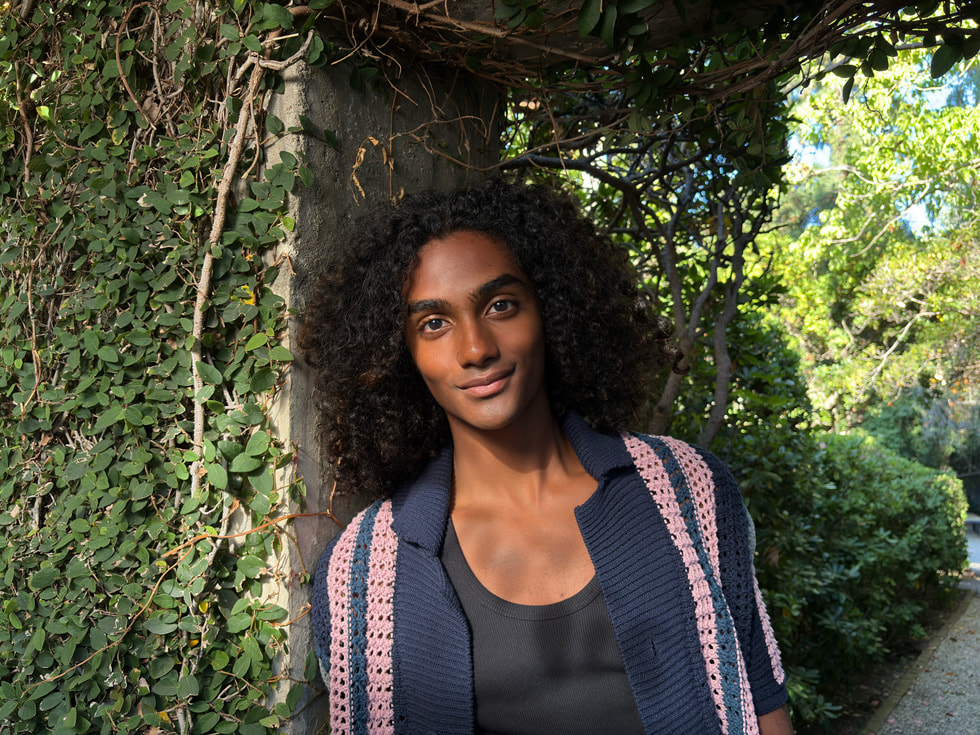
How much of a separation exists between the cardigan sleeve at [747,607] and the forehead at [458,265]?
691 mm

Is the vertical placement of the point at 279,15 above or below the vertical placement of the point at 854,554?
above

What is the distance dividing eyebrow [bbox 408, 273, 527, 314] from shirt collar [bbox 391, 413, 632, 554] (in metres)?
0.40

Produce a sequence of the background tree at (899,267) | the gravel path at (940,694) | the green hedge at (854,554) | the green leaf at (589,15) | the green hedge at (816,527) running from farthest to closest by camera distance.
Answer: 1. the background tree at (899,267)
2. the gravel path at (940,694)
3. the green hedge at (854,554)
4. the green hedge at (816,527)
5. the green leaf at (589,15)

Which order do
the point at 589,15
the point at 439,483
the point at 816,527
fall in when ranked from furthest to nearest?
the point at 816,527 → the point at 439,483 → the point at 589,15

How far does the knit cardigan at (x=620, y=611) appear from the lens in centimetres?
154

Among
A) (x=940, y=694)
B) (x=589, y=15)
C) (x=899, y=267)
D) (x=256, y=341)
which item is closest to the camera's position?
(x=589, y=15)

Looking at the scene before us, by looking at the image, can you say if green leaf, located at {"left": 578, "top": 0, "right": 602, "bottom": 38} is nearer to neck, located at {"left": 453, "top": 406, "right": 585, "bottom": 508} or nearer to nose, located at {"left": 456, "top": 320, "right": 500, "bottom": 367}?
nose, located at {"left": 456, "top": 320, "right": 500, "bottom": 367}

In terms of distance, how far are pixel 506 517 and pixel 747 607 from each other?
546mm

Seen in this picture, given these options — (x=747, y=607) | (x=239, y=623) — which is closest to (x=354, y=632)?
(x=239, y=623)

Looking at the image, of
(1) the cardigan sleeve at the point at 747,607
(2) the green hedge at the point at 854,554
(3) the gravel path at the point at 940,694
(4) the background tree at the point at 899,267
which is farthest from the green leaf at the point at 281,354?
(4) the background tree at the point at 899,267

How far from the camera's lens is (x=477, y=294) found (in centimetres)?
155

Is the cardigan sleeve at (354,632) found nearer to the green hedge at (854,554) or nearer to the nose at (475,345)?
the nose at (475,345)

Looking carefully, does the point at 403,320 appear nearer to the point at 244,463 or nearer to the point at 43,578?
the point at 244,463

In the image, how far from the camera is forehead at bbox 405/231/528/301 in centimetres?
156
